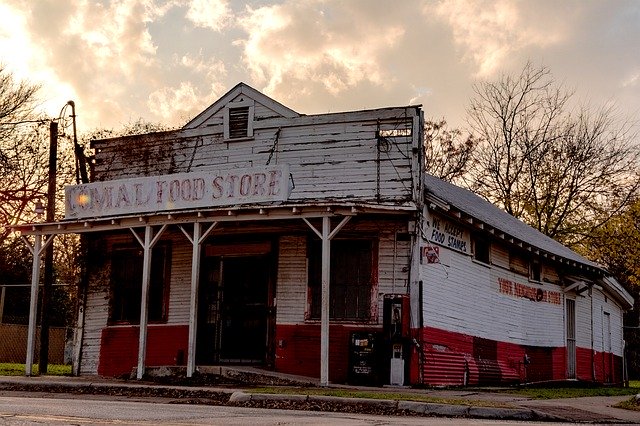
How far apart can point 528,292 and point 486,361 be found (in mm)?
3695

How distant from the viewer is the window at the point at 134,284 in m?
20.7

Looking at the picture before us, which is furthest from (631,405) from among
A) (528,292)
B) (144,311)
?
(528,292)

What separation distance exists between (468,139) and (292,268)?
27427mm

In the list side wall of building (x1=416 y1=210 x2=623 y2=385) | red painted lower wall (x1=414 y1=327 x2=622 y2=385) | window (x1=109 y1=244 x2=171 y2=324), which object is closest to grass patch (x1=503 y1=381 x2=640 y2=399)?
red painted lower wall (x1=414 y1=327 x2=622 y2=385)

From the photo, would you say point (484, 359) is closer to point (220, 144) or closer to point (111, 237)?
point (220, 144)

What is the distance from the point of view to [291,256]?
19.3 metres

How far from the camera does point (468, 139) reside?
147ft

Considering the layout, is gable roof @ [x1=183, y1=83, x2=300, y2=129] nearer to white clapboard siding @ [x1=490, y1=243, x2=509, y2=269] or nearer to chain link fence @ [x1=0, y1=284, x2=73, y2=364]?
white clapboard siding @ [x1=490, y1=243, x2=509, y2=269]

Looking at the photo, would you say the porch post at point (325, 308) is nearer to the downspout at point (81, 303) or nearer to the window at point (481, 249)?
the window at point (481, 249)

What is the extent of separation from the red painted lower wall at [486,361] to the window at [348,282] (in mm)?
1437

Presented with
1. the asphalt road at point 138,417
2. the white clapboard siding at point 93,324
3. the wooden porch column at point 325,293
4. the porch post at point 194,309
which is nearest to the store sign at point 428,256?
the wooden porch column at point 325,293

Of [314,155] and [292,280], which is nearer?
[292,280]

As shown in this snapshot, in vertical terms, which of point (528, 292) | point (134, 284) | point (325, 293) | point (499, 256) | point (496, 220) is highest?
point (496, 220)

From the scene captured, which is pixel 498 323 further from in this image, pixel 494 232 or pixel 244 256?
pixel 244 256
